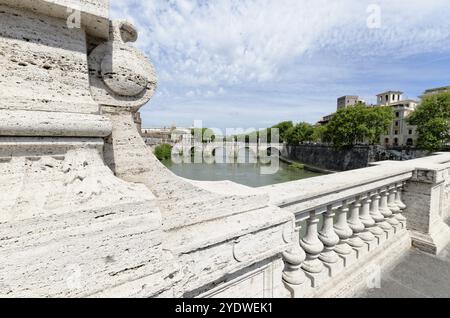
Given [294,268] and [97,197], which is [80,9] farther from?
[294,268]

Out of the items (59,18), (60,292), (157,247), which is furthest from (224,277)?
(59,18)

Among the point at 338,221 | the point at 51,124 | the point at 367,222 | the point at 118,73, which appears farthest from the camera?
the point at 367,222

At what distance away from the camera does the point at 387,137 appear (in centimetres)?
4584

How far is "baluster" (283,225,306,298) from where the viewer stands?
2.01 meters

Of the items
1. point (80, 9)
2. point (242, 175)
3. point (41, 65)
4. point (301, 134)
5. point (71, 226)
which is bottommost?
point (242, 175)

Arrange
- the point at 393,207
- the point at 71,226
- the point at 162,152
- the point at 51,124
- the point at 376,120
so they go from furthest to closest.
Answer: the point at 162,152, the point at 376,120, the point at 393,207, the point at 51,124, the point at 71,226

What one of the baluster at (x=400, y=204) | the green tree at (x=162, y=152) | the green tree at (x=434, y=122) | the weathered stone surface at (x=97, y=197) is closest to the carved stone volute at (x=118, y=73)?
the weathered stone surface at (x=97, y=197)

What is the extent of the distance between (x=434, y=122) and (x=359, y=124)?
22.5 feet

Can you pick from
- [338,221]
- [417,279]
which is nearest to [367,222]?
[338,221]

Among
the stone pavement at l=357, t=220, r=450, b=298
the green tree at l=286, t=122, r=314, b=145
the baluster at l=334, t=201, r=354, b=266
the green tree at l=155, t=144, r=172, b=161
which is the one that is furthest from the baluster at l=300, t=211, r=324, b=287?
the green tree at l=286, t=122, r=314, b=145

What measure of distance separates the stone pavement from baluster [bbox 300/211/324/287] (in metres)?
0.62

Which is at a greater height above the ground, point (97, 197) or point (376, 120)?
point (376, 120)

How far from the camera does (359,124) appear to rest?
93.2ft

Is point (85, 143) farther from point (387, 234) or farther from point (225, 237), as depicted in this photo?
point (387, 234)
